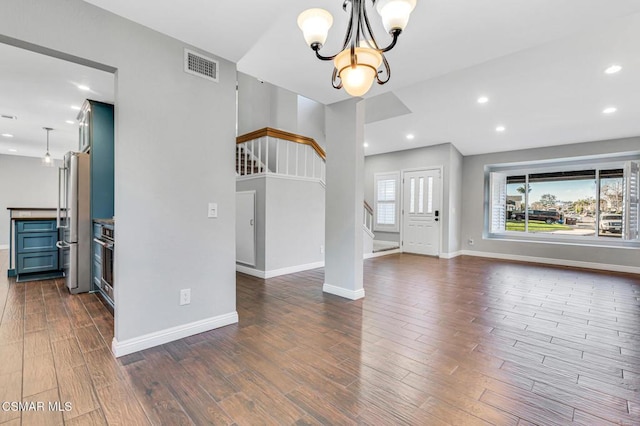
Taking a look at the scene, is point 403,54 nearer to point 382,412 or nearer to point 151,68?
point 151,68

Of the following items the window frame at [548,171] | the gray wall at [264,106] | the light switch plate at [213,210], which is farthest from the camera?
the gray wall at [264,106]

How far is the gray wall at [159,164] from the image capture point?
200 cm

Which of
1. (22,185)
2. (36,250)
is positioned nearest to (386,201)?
(36,250)

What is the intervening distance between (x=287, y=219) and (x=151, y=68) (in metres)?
2.96

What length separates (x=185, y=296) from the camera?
98.7 inches

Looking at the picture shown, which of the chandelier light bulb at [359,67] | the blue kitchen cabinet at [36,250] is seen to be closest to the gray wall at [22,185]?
the blue kitchen cabinet at [36,250]

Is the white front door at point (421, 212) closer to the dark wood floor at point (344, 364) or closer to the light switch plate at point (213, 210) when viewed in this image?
the dark wood floor at point (344, 364)

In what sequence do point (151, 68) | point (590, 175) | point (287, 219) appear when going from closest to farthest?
1. point (151, 68)
2. point (287, 219)
3. point (590, 175)

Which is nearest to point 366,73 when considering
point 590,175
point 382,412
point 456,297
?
point 382,412

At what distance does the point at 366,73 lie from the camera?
1769 mm

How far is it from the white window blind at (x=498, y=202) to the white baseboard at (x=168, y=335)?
6.63 meters

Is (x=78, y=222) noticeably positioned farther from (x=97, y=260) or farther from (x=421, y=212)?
(x=421, y=212)

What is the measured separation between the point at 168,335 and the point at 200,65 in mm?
2343

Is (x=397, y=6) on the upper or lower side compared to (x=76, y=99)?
lower
